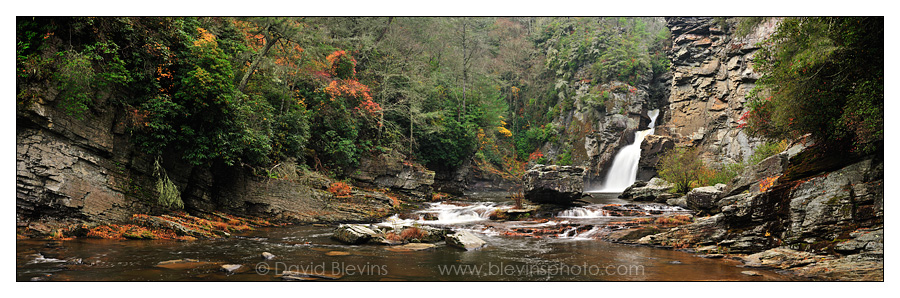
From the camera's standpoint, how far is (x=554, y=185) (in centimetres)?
1633

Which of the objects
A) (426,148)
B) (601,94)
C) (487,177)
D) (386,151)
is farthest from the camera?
(601,94)

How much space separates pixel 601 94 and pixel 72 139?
108 ft

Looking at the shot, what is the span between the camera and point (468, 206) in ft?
59.3

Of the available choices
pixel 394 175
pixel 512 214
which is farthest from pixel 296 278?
pixel 394 175

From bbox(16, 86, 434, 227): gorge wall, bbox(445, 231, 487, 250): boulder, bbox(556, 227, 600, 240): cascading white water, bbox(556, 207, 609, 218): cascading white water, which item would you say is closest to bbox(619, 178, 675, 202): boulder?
bbox(556, 207, 609, 218): cascading white water

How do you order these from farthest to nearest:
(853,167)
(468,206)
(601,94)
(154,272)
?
(601,94)
(468,206)
(853,167)
(154,272)

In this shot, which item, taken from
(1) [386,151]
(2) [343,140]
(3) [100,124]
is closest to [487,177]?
(1) [386,151]

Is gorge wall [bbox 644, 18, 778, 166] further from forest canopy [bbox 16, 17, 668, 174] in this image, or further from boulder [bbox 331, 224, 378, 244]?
boulder [bbox 331, 224, 378, 244]

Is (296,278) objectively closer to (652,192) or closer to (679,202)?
(679,202)

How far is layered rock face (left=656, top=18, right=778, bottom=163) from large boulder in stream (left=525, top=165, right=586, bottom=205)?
10736mm

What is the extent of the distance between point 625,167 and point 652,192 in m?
9.59

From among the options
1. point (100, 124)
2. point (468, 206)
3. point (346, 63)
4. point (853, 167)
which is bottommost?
point (468, 206)

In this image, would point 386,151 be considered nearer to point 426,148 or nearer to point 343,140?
point 343,140

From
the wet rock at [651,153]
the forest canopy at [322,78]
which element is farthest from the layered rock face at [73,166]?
the wet rock at [651,153]
